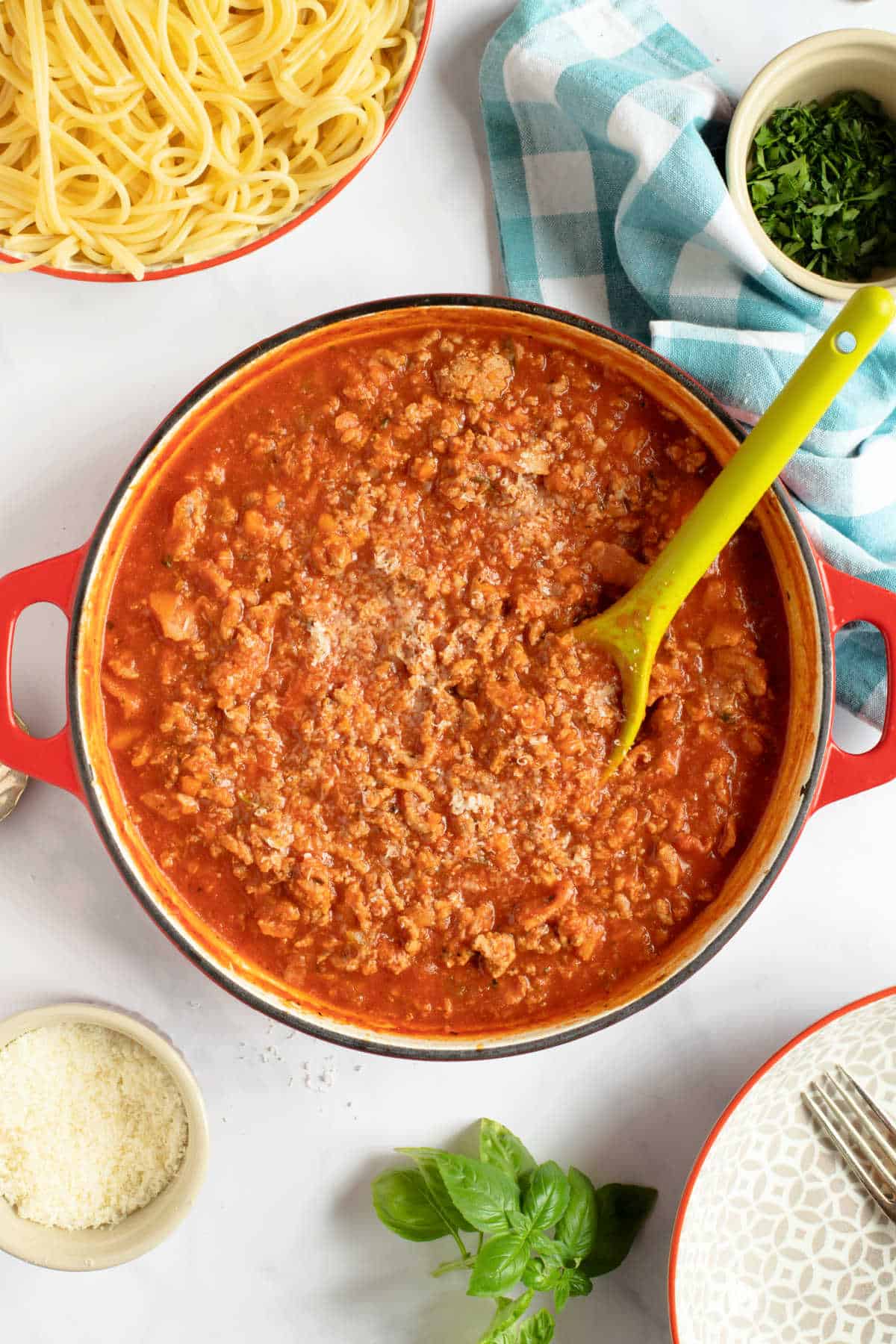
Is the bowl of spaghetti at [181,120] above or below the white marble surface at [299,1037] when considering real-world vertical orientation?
above

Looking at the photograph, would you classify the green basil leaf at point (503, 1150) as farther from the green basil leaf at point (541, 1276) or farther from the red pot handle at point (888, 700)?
the red pot handle at point (888, 700)

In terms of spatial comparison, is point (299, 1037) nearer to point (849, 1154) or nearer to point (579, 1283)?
point (579, 1283)

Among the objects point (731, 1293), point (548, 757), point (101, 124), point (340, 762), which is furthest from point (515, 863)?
point (101, 124)

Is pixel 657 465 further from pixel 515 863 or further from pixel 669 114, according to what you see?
pixel 515 863

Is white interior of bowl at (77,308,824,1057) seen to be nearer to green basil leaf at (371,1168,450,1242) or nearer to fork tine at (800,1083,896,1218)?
green basil leaf at (371,1168,450,1242)

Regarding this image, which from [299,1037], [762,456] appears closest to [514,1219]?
[299,1037]

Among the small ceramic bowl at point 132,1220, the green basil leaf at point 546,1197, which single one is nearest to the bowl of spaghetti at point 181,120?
the small ceramic bowl at point 132,1220

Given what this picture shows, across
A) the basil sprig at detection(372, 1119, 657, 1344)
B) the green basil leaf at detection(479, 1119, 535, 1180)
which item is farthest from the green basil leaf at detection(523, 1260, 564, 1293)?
the green basil leaf at detection(479, 1119, 535, 1180)
